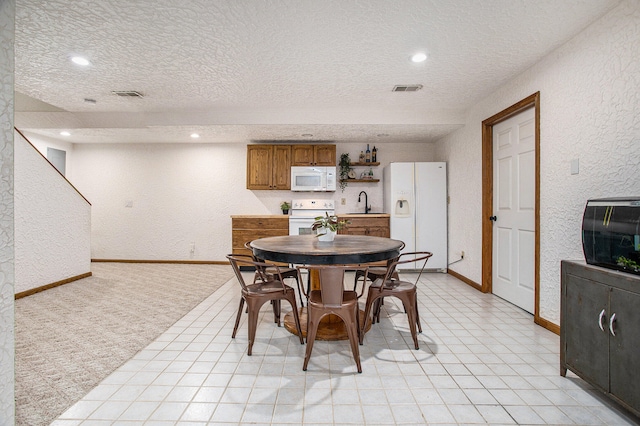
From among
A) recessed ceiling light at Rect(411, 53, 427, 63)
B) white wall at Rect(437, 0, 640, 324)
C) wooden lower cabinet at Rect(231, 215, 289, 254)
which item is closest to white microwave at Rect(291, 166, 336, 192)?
wooden lower cabinet at Rect(231, 215, 289, 254)

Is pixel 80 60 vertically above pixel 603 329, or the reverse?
pixel 80 60

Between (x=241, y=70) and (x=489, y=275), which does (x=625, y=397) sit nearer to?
(x=489, y=275)

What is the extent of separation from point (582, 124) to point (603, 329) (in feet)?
5.18

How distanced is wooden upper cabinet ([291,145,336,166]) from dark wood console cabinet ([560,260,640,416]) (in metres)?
3.94

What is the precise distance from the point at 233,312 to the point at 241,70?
2.48 meters

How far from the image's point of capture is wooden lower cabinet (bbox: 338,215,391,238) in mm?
5121

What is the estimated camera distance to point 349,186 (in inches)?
227

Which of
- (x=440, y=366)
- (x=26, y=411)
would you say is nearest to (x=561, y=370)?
(x=440, y=366)

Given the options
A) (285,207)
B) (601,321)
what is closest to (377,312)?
(601,321)

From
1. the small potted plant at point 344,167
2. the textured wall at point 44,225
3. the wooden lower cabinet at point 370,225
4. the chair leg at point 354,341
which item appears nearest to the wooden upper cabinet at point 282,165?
the small potted plant at point 344,167

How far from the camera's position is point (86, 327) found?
2.76 m

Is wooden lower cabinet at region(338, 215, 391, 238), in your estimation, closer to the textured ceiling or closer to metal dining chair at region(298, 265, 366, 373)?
the textured ceiling

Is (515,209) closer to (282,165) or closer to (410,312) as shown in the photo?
(410,312)

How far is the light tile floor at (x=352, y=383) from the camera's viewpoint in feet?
5.18
